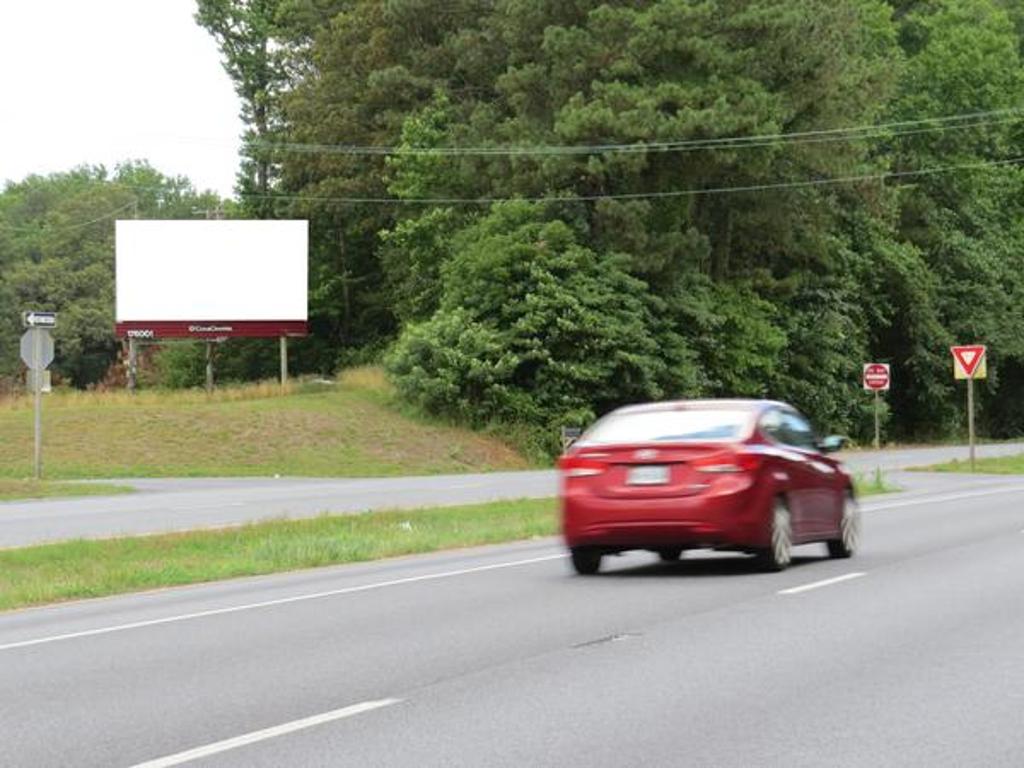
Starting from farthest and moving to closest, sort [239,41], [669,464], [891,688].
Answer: [239,41]
[669,464]
[891,688]

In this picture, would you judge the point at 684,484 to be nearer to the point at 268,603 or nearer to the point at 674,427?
the point at 674,427

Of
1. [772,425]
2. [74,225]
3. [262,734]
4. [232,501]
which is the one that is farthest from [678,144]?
[74,225]

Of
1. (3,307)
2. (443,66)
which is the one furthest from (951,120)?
(3,307)

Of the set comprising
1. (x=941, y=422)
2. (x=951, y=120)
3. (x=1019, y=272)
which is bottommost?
(x=941, y=422)

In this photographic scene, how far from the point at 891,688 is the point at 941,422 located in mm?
64151

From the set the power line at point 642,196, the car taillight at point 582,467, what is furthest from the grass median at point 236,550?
the power line at point 642,196

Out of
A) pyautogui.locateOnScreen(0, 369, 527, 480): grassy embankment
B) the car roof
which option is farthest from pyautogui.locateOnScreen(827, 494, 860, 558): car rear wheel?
pyautogui.locateOnScreen(0, 369, 527, 480): grassy embankment

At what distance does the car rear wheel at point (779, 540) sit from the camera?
15914 mm

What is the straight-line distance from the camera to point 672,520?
15.4m

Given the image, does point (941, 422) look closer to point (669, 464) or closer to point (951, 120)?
point (951, 120)

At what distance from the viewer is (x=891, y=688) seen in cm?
917

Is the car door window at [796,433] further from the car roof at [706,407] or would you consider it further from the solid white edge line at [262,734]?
the solid white edge line at [262,734]

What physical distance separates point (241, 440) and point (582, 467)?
33.0m

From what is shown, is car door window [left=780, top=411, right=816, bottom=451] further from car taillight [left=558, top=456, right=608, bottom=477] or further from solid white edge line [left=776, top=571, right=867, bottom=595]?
car taillight [left=558, top=456, right=608, bottom=477]
